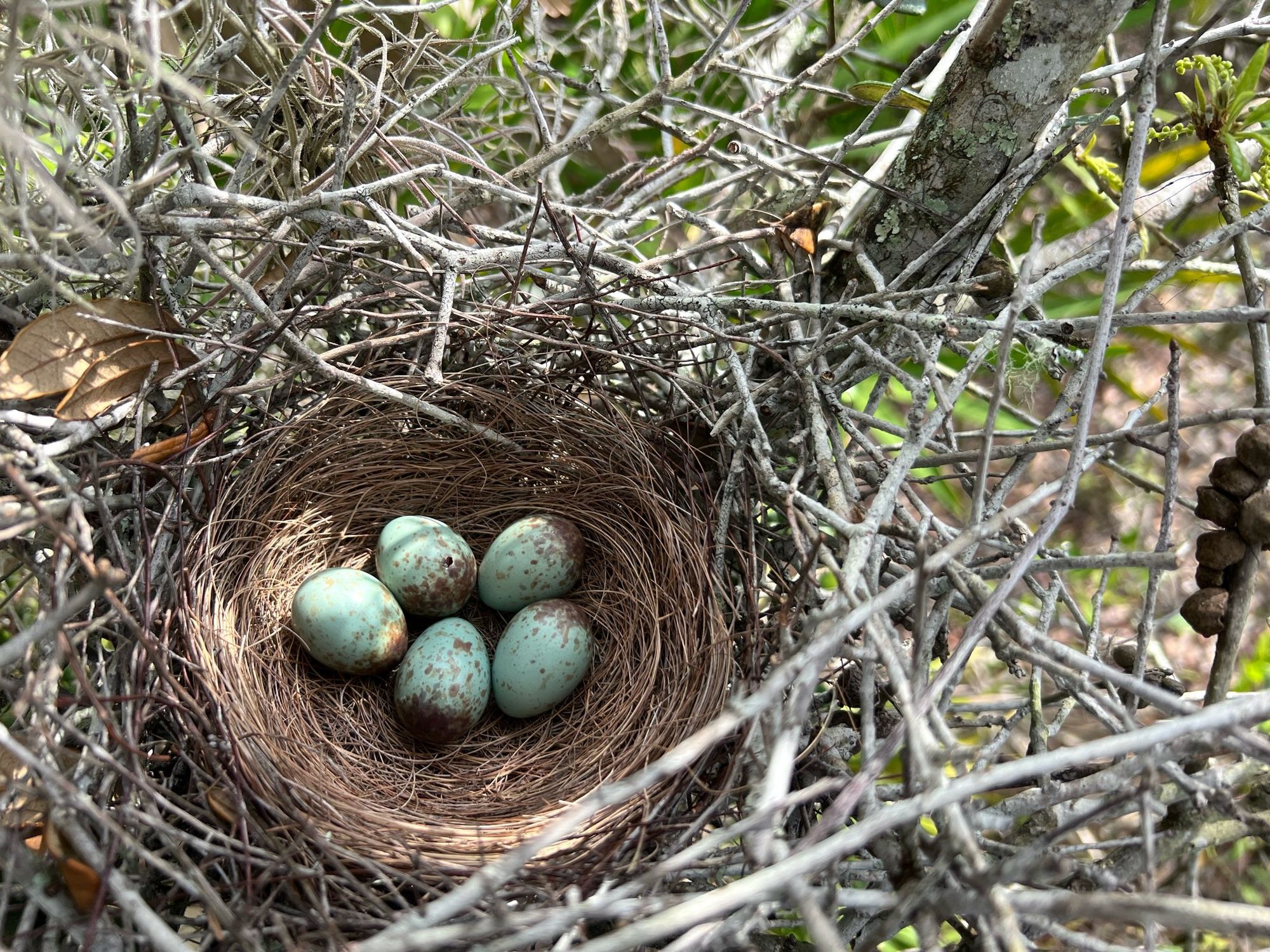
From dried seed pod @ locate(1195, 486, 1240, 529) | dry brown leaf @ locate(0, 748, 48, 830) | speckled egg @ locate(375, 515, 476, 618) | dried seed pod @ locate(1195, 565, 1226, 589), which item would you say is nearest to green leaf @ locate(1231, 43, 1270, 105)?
dried seed pod @ locate(1195, 486, 1240, 529)

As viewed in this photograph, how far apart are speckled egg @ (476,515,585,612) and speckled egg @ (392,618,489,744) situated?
0.13 meters

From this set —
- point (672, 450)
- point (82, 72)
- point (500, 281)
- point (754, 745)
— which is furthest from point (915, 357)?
point (82, 72)

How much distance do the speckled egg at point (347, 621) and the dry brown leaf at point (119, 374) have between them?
442mm

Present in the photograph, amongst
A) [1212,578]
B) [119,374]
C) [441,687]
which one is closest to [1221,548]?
[1212,578]

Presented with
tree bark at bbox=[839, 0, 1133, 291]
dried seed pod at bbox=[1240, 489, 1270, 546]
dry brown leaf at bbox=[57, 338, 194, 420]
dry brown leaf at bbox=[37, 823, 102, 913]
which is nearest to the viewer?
dry brown leaf at bbox=[37, 823, 102, 913]

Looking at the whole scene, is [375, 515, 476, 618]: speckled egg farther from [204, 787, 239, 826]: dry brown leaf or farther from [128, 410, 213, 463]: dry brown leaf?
[204, 787, 239, 826]: dry brown leaf

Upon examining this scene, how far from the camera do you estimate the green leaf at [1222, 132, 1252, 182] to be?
1.37 meters

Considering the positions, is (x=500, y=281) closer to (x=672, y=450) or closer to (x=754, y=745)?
(x=672, y=450)

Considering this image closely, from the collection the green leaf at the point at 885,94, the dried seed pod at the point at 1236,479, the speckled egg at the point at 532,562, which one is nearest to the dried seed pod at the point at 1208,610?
the dried seed pod at the point at 1236,479

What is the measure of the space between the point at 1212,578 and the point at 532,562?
1.12 meters

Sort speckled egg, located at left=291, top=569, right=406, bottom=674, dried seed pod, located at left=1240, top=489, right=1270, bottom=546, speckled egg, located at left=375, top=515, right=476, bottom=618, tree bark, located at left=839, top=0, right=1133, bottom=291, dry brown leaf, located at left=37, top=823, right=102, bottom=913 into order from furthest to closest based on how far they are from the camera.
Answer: speckled egg, located at left=375, top=515, right=476, bottom=618 < speckled egg, located at left=291, top=569, right=406, bottom=674 < tree bark, located at left=839, top=0, right=1133, bottom=291 < dried seed pod, located at left=1240, top=489, right=1270, bottom=546 < dry brown leaf, located at left=37, top=823, right=102, bottom=913

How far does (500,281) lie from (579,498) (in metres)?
0.46

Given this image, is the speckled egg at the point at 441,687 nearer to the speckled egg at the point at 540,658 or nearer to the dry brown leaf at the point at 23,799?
the speckled egg at the point at 540,658

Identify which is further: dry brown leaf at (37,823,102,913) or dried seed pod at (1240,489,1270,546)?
dried seed pod at (1240,489,1270,546)
